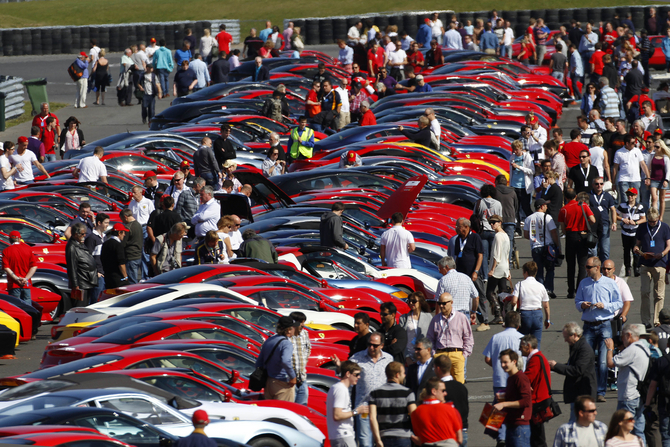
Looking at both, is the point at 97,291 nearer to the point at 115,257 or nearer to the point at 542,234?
the point at 115,257

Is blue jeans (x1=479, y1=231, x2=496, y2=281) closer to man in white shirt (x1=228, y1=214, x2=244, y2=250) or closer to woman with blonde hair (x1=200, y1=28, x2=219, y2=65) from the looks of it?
man in white shirt (x1=228, y1=214, x2=244, y2=250)

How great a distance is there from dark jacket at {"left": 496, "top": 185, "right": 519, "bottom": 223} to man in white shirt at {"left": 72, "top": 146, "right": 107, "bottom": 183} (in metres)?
7.33

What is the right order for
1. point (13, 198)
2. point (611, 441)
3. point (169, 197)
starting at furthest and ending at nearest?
A: point (13, 198), point (169, 197), point (611, 441)

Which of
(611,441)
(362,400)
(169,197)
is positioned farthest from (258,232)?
(611,441)

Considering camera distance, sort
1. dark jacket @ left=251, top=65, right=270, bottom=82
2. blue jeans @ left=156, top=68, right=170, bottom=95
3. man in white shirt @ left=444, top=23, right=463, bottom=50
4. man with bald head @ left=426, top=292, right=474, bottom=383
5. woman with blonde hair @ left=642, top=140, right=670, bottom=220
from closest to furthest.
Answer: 1. man with bald head @ left=426, top=292, right=474, bottom=383
2. woman with blonde hair @ left=642, top=140, right=670, bottom=220
3. dark jacket @ left=251, top=65, right=270, bottom=82
4. blue jeans @ left=156, top=68, right=170, bottom=95
5. man in white shirt @ left=444, top=23, right=463, bottom=50

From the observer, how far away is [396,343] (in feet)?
33.3

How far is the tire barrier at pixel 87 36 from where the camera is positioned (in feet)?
146

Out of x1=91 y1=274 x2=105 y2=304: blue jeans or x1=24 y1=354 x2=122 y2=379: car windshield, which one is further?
x1=91 y1=274 x2=105 y2=304: blue jeans

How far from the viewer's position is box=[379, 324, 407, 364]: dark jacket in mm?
10164

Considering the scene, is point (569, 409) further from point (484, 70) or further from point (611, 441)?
point (484, 70)

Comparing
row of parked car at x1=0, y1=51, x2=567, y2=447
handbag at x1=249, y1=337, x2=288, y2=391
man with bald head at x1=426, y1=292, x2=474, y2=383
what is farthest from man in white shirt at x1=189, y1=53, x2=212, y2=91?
handbag at x1=249, y1=337, x2=288, y2=391

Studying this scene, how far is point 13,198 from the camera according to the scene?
58.1 ft

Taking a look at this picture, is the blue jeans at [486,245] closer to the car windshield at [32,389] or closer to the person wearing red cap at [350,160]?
the person wearing red cap at [350,160]

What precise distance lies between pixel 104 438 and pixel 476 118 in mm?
18867
